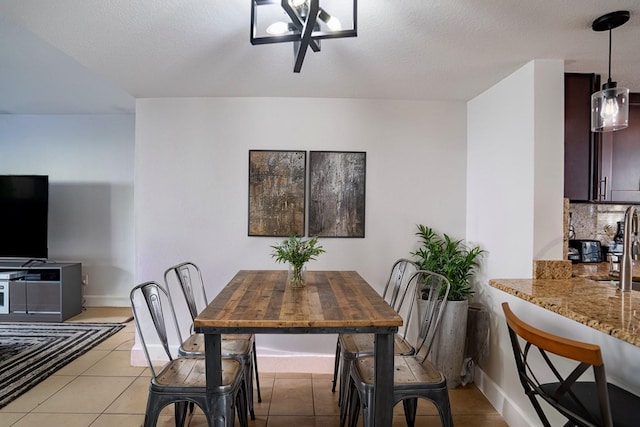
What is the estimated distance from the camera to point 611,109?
5.74 feet

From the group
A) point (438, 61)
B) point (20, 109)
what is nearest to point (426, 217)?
point (438, 61)

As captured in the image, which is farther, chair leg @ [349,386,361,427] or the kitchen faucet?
chair leg @ [349,386,361,427]

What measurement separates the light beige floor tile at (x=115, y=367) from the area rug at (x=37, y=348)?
0.94 feet

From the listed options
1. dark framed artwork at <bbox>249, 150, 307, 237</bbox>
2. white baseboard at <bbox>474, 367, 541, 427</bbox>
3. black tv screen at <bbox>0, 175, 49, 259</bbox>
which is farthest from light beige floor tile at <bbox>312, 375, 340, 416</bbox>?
black tv screen at <bbox>0, 175, 49, 259</bbox>

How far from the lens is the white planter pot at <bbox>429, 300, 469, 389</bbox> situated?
104 inches

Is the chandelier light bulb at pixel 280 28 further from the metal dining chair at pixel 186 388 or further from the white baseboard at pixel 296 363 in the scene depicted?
the white baseboard at pixel 296 363

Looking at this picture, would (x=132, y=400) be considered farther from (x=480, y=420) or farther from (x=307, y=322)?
(x=480, y=420)

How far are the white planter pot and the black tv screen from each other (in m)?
4.44

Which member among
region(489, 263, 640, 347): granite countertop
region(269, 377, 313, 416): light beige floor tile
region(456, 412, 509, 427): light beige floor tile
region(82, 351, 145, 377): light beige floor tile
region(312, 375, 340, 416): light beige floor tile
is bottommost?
region(456, 412, 509, 427): light beige floor tile

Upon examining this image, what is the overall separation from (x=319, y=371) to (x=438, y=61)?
8.26ft

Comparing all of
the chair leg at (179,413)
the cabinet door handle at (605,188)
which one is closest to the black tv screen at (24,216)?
the chair leg at (179,413)

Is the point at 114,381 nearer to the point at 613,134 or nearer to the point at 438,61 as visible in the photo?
the point at 438,61

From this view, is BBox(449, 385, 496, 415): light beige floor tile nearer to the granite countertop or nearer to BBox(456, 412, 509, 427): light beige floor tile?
BBox(456, 412, 509, 427): light beige floor tile

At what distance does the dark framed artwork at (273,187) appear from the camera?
10.2 feet
